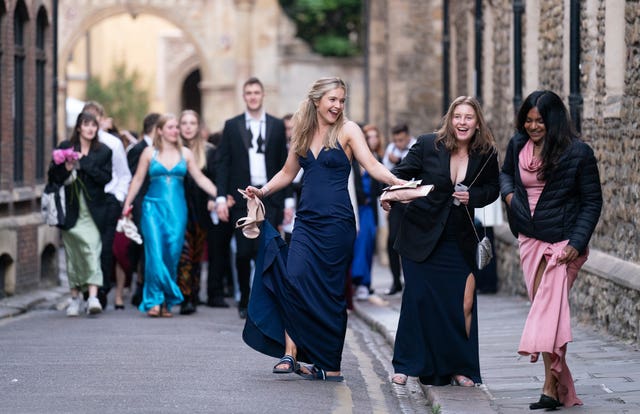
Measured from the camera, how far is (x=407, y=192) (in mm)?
8727

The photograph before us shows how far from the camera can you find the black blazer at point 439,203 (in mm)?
8992

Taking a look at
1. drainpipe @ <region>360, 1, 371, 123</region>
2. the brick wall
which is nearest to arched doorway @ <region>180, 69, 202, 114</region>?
drainpipe @ <region>360, 1, 371, 123</region>

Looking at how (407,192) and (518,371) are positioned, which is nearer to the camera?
(407,192)

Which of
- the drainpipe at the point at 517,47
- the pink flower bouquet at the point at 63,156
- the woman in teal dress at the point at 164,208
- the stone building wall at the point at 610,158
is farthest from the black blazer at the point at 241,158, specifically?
the drainpipe at the point at 517,47

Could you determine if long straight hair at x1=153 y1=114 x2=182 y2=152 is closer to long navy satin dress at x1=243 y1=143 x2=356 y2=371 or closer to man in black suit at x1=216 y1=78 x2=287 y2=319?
man in black suit at x1=216 y1=78 x2=287 y2=319

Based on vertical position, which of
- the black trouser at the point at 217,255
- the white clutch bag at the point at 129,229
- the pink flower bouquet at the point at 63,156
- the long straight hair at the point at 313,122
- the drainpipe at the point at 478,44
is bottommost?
the black trouser at the point at 217,255

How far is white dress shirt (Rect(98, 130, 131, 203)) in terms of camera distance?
14508 mm

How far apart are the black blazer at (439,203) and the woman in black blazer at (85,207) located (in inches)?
222

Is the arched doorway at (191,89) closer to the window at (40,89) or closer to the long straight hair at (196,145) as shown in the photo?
the window at (40,89)

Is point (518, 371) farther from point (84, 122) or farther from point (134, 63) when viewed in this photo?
point (134, 63)

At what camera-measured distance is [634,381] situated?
9133 millimetres

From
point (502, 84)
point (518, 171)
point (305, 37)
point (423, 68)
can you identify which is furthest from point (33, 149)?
point (305, 37)

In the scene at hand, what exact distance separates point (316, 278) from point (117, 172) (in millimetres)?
5582

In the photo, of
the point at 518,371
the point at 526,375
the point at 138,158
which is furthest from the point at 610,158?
the point at 138,158
